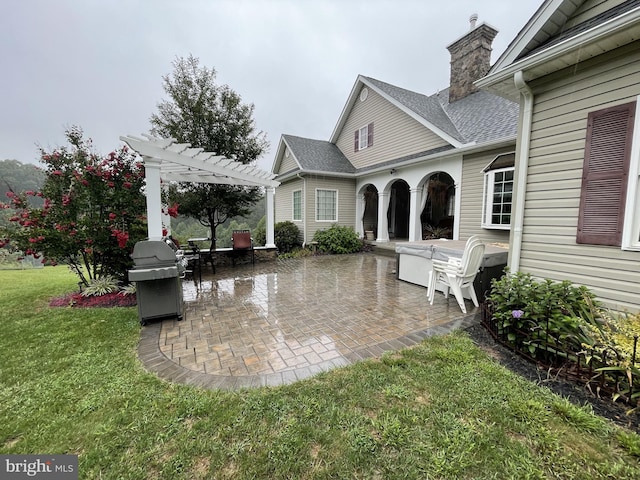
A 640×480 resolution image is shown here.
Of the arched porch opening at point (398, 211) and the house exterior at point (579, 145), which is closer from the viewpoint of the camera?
the house exterior at point (579, 145)

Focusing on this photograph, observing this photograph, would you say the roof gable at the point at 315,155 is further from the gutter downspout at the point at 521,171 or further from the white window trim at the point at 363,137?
the gutter downspout at the point at 521,171

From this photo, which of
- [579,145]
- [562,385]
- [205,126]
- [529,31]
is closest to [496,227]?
[579,145]

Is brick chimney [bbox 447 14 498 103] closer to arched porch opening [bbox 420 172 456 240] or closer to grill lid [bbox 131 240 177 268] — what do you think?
arched porch opening [bbox 420 172 456 240]

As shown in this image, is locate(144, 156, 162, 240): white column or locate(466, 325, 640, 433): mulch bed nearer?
locate(466, 325, 640, 433): mulch bed

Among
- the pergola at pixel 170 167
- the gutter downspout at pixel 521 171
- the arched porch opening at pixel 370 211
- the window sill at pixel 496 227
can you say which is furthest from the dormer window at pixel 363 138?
the gutter downspout at pixel 521 171

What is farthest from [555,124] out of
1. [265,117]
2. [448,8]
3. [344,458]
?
[265,117]

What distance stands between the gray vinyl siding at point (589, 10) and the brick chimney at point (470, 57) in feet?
22.0

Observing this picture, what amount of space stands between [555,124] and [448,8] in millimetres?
12277

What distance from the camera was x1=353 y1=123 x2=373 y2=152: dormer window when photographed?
1103cm

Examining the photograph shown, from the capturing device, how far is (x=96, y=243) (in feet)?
15.6

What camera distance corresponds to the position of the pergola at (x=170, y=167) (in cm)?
442

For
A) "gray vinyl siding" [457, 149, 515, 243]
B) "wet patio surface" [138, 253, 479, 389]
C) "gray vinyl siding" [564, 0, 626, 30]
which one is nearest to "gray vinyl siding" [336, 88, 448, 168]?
"gray vinyl siding" [457, 149, 515, 243]

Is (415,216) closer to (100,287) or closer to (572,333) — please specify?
(572,333)

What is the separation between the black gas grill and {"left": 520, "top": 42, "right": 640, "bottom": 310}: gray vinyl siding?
5140mm
